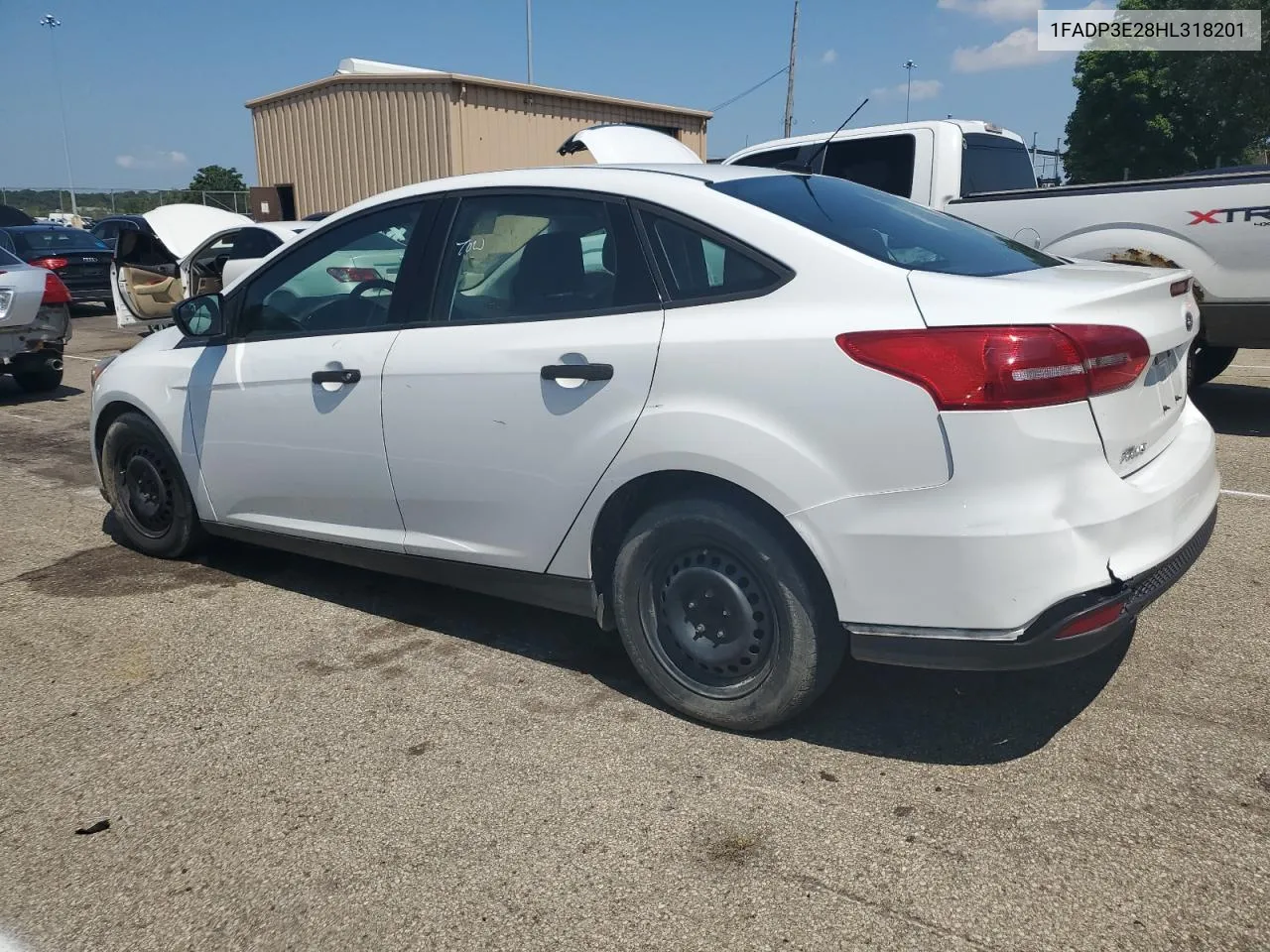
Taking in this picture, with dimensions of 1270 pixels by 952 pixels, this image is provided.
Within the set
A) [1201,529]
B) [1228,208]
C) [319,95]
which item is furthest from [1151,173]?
[1201,529]

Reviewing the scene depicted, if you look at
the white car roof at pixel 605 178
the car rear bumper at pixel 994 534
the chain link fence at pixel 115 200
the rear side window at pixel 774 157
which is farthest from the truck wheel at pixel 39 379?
the chain link fence at pixel 115 200

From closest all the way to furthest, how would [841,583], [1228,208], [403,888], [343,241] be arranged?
1. [403,888]
2. [841,583]
3. [343,241]
4. [1228,208]

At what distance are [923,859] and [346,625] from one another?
2490 millimetres

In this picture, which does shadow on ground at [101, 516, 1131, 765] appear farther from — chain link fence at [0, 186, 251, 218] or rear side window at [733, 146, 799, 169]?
chain link fence at [0, 186, 251, 218]

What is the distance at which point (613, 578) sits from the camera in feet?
11.0

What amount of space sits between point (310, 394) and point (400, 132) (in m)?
18.9

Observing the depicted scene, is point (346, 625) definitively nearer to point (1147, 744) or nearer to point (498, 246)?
point (498, 246)

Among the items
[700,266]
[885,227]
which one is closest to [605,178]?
[700,266]

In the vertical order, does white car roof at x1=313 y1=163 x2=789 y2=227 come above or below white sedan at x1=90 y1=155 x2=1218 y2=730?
above

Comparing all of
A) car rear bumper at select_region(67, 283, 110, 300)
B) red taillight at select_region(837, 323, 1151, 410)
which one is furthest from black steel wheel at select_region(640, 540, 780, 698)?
car rear bumper at select_region(67, 283, 110, 300)

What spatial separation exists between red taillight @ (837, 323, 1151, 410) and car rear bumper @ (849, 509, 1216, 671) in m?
0.52

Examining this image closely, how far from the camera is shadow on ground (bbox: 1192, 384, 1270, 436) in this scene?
23.2 ft

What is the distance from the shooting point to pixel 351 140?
73.5ft

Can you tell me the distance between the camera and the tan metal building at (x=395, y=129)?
2084 cm
